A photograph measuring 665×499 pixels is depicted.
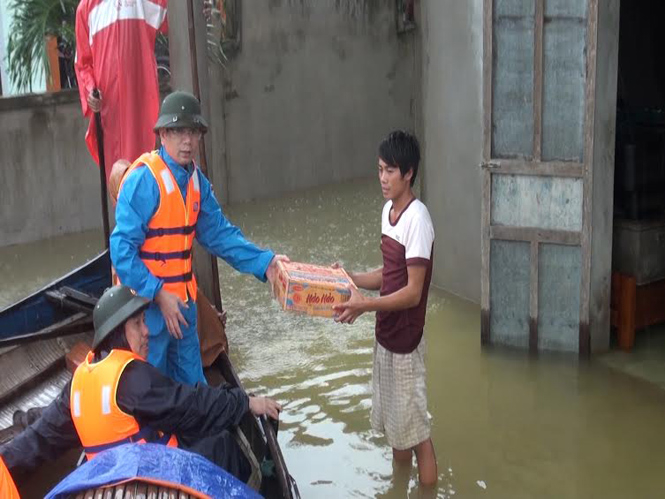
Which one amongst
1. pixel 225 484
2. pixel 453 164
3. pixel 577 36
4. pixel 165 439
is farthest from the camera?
pixel 453 164

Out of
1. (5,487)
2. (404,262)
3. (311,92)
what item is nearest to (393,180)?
(404,262)

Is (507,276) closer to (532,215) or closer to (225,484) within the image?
(532,215)

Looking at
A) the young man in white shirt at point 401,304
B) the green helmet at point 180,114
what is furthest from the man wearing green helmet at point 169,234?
the young man in white shirt at point 401,304

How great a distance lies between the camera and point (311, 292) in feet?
15.8

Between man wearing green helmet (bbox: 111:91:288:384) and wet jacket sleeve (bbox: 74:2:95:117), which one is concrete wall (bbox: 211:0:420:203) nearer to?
wet jacket sleeve (bbox: 74:2:95:117)

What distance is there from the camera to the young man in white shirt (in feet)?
16.1

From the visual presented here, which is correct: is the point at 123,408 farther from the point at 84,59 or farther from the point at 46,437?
the point at 84,59

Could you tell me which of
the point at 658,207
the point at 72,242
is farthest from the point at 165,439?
the point at 72,242

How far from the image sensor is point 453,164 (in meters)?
8.53

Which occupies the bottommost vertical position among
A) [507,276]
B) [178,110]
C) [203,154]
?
[507,276]

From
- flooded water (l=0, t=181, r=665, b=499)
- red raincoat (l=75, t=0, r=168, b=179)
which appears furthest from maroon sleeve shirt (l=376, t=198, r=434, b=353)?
red raincoat (l=75, t=0, r=168, b=179)

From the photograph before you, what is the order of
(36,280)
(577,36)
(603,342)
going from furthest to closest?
(36,280) < (603,342) < (577,36)

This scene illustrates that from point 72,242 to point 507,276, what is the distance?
219 inches

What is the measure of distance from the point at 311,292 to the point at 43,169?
695 cm
